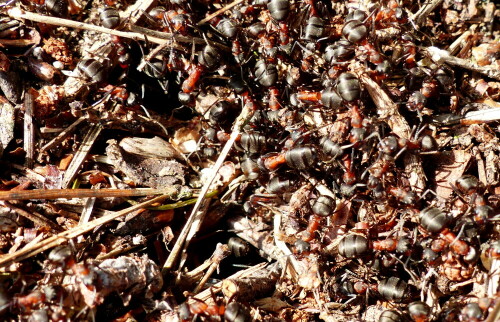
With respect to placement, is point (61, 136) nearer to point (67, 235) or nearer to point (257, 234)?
point (67, 235)

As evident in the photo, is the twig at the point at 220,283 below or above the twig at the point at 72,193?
below

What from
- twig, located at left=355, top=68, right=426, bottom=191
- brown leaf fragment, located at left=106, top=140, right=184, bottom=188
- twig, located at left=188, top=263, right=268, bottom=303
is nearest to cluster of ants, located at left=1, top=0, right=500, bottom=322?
twig, located at left=355, top=68, right=426, bottom=191

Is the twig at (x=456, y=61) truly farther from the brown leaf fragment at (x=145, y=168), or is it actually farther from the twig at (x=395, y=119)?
the brown leaf fragment at (x=145, y=168)

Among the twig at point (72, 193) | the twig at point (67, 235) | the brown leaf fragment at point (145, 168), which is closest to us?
the twig at point (67, 235)

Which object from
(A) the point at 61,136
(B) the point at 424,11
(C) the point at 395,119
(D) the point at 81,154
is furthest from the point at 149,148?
(B) the point at 424,11

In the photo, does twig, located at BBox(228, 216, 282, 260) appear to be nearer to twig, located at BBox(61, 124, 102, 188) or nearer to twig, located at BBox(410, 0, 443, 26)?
twig, located at BBox(61, 124, 102, 188)

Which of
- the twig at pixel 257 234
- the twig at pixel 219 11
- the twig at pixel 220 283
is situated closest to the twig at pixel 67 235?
the twig at pixel 257 234
